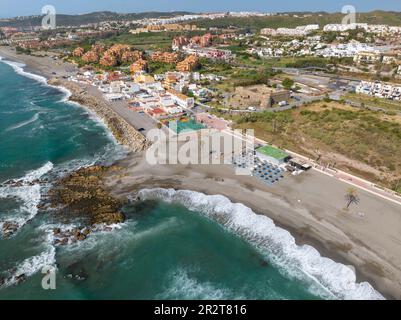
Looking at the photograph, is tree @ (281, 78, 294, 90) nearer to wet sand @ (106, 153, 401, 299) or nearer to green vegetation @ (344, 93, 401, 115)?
green vegetation @ (344, 93, 401, 115)

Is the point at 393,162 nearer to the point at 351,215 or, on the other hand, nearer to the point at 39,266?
the point at 351,215

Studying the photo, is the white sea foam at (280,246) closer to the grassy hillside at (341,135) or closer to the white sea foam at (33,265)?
the white sea foam at (33,265)

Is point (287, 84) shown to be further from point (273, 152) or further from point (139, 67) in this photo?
point (139, 67)

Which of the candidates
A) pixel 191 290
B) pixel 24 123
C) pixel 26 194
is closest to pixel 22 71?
pixel 24 123

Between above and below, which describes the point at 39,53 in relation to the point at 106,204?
above

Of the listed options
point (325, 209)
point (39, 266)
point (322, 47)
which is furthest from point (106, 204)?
point (322, 47)

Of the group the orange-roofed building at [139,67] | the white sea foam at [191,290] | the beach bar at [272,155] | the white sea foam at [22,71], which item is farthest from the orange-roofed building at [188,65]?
the white sea foam at [191,290]
